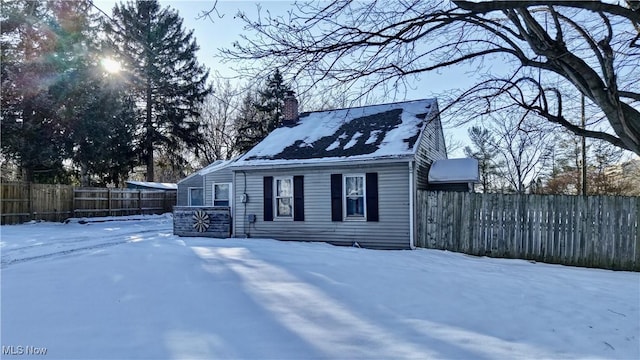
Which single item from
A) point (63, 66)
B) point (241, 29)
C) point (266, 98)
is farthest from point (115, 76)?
point (241, 29)

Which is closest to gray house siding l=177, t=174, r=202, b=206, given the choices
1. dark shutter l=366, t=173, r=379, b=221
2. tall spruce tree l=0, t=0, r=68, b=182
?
tall spruce tree l=0, t=0, r=68, b=182

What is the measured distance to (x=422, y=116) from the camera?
13.1 metres

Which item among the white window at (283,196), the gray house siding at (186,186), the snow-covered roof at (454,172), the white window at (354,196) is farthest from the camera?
the gray house siding at (186,186)

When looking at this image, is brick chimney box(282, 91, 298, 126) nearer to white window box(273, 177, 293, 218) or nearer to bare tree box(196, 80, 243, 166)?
white window box(273, 177, 293, 218)

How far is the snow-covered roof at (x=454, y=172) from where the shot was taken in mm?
11883

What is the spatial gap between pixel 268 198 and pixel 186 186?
9951 mm

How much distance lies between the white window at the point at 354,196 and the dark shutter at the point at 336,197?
0.49 feet

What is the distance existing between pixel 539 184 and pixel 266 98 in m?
18.6

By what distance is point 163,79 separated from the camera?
29.3 meters

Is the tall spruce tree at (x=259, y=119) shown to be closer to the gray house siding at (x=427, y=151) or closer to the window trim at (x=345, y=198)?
the gray house siding at (x=427, y=151)

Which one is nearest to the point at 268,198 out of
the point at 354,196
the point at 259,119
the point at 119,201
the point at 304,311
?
the point at 354,196

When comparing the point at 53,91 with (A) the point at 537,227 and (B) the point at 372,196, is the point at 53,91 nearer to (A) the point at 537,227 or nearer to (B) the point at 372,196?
(B) the point at 372,196

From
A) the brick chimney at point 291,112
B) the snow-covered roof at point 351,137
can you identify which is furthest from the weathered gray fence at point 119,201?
the brick chimney at point 291,112

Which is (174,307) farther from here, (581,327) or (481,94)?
(481,94)
